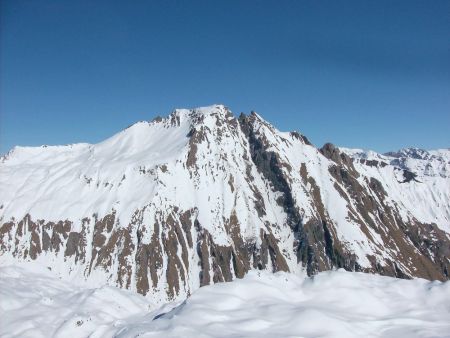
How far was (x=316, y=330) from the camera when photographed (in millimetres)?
47188

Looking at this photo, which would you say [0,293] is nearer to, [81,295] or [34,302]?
[34,302]

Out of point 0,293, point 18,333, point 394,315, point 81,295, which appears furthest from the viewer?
point 81,295

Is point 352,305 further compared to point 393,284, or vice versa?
point 393,284

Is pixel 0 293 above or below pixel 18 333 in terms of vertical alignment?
above

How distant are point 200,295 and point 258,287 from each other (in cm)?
832

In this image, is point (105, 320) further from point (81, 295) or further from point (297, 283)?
point (297, 283)

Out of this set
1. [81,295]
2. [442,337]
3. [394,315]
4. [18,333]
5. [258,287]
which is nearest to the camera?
[442,337]

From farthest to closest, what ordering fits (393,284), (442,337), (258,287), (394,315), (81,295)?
1. (81,295)
2. (393,284)
3. (258,287)
4. (394,315)
5. (442,337)

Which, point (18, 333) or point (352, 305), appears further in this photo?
point (18, 333)

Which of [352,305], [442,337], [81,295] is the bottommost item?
[442,337]

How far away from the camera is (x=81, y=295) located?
115m

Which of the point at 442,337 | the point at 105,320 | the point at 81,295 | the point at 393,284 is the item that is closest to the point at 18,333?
the point at 105,320

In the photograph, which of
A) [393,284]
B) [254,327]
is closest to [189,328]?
[254,327]

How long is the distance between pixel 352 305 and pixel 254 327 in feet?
51.8
